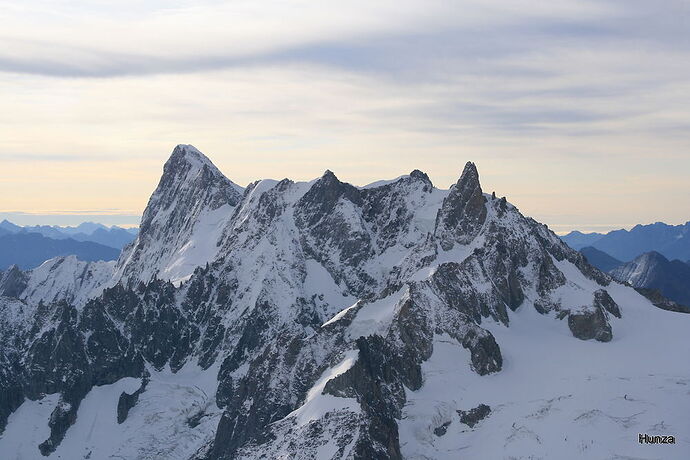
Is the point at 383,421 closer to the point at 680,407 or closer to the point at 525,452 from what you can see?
the point at 525,452

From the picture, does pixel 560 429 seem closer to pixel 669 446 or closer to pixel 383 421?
pixel 669 446

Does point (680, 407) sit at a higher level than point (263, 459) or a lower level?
higher

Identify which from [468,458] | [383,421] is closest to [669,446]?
[468,458]

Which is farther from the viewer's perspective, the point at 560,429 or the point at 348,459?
→ the point at 560,429

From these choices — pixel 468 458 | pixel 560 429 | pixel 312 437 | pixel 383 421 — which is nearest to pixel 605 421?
pixel 560 429

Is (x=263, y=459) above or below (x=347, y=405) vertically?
below

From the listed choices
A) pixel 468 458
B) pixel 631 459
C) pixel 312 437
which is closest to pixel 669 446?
pixel 631 459

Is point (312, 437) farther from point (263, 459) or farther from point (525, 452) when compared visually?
point (525, 452)

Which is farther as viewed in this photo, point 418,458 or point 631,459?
point 418,458
